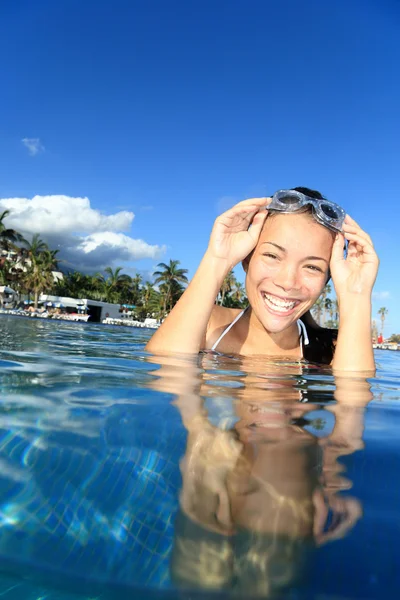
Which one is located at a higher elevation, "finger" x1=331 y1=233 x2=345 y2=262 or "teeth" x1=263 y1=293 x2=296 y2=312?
"finger" x1=331 y1=233 x2=345 y2=262

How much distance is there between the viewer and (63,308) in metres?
44.6

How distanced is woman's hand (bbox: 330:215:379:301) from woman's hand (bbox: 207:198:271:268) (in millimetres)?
653

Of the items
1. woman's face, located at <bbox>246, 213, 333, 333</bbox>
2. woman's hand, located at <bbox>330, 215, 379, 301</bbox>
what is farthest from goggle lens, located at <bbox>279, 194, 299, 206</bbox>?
woman's hand, located at <bbox>330, 215, 379, 301</bbox>

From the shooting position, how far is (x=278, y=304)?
123 inches

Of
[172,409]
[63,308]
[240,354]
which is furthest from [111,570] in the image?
[63,308]

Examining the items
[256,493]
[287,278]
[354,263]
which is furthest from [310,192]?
[256,493]

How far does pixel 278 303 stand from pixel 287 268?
30 cm

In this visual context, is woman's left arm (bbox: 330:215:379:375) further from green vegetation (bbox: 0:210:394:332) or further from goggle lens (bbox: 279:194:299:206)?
green vegetation (bbox: 0:210:394:332)

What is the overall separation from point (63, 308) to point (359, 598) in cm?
4666

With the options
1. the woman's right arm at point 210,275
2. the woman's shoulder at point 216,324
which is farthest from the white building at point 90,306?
the woman's right arm at point 210,275

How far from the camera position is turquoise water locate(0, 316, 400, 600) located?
0.61 m

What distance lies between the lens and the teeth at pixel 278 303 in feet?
10.2

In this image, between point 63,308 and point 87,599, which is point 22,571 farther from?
point 63,308

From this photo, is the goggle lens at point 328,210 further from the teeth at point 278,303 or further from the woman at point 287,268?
the teeth at point 278,303
